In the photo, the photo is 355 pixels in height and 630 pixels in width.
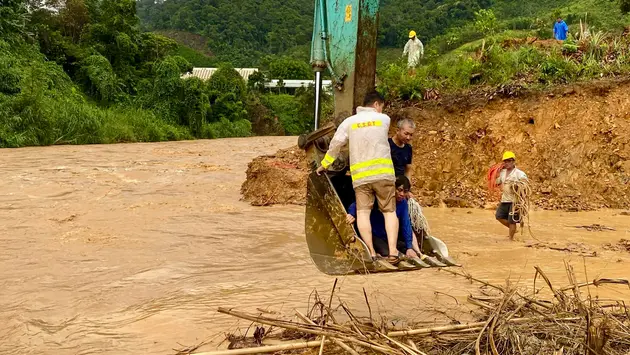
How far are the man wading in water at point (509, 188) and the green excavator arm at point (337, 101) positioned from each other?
12.7 ft

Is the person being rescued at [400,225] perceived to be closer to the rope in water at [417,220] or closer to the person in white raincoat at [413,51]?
the rope in water at [417,220]

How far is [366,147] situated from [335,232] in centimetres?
75

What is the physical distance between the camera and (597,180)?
487 inches

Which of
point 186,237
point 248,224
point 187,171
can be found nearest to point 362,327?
point 186,237

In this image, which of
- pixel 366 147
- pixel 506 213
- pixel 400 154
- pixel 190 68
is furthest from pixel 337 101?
pixel 190 68

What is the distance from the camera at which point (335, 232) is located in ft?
17.8

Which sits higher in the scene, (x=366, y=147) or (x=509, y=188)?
(x=366, y=147)

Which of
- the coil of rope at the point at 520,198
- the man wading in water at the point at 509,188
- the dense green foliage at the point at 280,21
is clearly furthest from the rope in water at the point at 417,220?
the dense green foliage at the point at 280,21

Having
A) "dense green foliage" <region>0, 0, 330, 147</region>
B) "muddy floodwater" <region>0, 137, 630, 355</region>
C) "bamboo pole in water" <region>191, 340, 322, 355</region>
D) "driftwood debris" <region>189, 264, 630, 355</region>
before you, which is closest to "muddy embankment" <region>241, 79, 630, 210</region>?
"muddy floodwater" <region>0, 137, 630, 355</region>

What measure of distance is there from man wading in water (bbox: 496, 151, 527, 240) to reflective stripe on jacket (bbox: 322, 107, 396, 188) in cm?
441

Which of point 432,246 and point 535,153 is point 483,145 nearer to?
point 535,153

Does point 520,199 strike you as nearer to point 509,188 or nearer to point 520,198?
point 520,198

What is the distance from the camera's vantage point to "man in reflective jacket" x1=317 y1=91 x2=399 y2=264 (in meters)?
5.38

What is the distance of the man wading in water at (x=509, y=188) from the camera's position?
30.6ft
